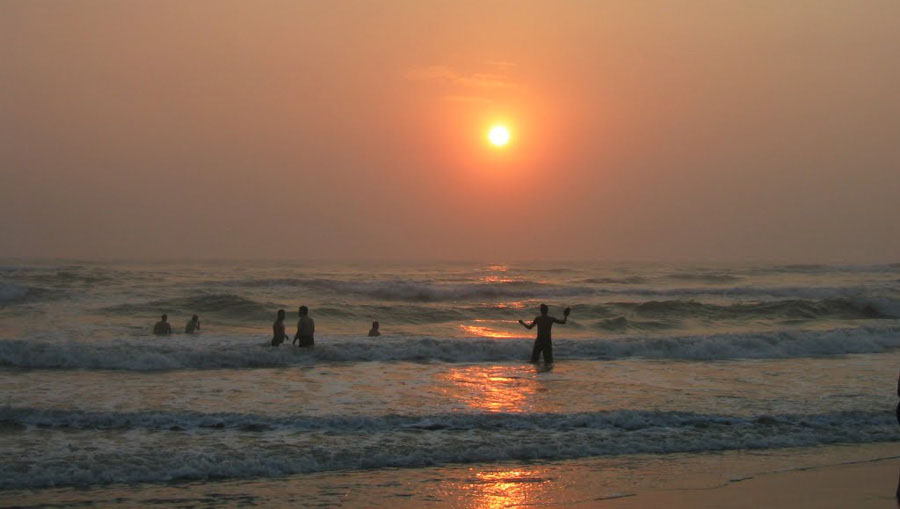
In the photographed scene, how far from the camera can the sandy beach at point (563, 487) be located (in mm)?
8617

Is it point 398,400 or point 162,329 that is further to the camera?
point 162,329

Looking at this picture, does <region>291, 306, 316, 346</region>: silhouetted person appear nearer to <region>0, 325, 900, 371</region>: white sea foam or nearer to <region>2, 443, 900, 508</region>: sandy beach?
<region>0, 325, 900, 371</region>: white sea foam

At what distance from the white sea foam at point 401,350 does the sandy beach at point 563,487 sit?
10.2 m

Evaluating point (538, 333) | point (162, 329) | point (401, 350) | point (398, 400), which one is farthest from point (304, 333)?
point (398, 400)

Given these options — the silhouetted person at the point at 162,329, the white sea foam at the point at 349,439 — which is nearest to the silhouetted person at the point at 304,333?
the silhouetted person at the point at 162,329

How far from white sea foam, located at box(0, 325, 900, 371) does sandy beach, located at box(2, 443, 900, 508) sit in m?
10.2

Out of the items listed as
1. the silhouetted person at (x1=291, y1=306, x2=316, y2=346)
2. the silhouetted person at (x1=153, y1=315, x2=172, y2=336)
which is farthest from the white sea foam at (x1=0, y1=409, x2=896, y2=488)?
the silhouetted person at (x1=153, y1=315, x2=172, y2=336)

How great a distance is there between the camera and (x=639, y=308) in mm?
38719

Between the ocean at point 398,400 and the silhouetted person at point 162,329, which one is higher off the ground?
the silhouetted person at point 162,329

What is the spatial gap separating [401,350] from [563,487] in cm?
1262

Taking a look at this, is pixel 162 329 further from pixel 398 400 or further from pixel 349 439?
pixel 349 439

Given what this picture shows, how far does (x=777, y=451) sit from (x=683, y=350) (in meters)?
11.6

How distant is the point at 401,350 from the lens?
21594 mm

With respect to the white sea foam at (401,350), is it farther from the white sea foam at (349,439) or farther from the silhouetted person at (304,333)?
the white sea foam at (349,439)
